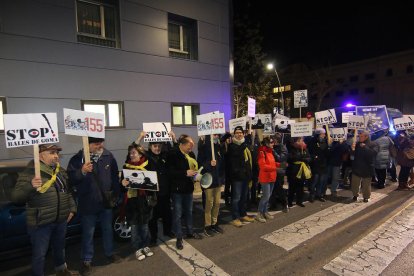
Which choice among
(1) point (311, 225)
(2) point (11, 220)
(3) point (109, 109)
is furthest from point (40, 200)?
(3) point (109, 109)

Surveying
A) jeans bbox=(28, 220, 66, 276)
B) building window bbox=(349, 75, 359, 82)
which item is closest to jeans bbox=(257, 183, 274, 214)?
jeans bbox=(28, 220, 66, 276)

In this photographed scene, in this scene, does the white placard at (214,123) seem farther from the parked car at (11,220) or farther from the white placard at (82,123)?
the parked car at (11,220)

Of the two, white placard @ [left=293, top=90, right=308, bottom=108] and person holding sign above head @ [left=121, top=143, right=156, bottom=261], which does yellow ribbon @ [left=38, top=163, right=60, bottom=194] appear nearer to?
person holding sign above head @ [left=121, top=143, right=156, bottom=261]

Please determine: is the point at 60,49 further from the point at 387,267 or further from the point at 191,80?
the point at 387,267

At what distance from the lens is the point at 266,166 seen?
20.2 ft

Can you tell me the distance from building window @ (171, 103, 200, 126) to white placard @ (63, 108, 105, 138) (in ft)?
22.1

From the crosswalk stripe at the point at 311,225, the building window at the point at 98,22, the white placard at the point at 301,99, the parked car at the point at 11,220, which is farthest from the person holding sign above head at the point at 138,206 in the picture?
the white placard at the point at 301,99

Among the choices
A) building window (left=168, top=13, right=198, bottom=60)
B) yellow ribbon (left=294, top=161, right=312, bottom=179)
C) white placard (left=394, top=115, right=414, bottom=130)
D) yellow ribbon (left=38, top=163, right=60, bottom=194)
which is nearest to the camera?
yellow ribbon (left=38, top=163, right=60, bottom=194)

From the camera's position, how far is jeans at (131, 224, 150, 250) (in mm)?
4629

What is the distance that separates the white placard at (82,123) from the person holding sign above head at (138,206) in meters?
0.63

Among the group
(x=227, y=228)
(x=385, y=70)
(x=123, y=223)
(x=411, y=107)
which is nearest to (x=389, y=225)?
(x=227, y=228)

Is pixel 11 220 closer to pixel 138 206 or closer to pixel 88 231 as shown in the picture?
pixel 88 231

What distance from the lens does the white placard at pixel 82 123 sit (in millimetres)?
4000

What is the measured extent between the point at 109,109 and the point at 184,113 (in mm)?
3069
